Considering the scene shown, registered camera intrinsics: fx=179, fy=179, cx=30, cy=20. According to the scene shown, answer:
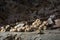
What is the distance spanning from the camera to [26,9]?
2.91 m

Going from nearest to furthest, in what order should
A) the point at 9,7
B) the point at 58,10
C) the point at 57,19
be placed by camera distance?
the point at 57,19, the point at 58,10, the point at 9,7

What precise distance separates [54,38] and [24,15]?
1.14 m

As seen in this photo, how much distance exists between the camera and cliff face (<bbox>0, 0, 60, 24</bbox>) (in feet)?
8.57

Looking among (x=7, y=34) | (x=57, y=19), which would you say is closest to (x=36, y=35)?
(x=7, y=34)

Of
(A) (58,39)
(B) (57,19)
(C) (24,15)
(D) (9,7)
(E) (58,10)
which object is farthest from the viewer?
(D) (9,7)

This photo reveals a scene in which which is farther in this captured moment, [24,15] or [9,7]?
[9,7]

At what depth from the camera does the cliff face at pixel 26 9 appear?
261cm

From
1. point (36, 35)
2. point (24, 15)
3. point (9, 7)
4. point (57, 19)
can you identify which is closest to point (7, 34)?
point (36, 35)

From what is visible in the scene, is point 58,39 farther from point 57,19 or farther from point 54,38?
point 57,19

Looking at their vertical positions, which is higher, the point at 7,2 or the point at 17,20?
the point at 7,2

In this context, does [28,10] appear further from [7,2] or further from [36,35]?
[36,35]

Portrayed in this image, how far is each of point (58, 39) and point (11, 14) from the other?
1.37 meters

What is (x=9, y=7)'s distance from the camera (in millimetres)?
3006

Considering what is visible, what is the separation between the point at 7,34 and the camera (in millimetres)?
1853
